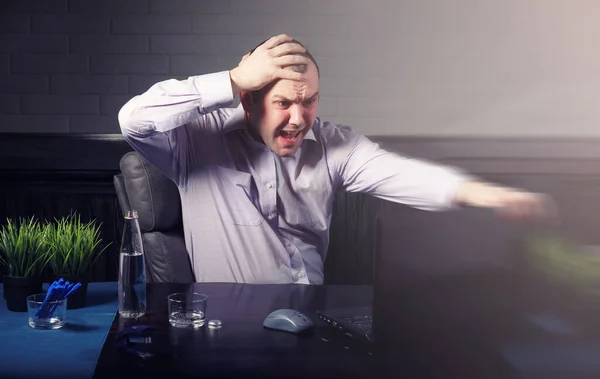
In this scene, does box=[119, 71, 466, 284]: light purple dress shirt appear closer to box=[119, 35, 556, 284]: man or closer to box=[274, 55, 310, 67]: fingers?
box=[119, 35, 556, 284]: man

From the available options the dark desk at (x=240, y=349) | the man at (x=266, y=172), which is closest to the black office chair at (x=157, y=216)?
the man at (x=266, y=172)

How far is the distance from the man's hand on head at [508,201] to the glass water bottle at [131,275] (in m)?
0.67

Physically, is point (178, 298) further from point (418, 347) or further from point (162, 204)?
point (162, 204)

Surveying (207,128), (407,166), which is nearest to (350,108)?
(407,166)

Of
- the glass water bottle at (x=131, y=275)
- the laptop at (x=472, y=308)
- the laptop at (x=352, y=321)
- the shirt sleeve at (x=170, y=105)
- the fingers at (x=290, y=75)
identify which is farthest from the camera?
the fingers at (x=290, y=75)

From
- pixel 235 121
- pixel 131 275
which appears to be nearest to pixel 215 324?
pixel 131 275

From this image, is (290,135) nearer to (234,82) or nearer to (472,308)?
(234,82)

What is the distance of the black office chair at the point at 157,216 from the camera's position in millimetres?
1831

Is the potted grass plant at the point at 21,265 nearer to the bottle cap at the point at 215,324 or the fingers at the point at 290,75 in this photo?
the bottle cap at the point at 215,324

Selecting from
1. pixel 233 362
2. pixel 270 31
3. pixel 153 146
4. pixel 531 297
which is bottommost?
pixel 233 362

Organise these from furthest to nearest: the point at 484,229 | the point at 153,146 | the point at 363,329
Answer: the point at 153,146 < the point at 363,329 < the point at 484,229

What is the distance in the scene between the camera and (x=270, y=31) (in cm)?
198

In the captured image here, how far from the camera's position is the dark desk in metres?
1.02

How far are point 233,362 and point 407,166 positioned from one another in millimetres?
1104
